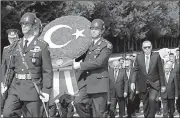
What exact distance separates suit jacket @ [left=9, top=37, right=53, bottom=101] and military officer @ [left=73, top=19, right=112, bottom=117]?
1.41 metres

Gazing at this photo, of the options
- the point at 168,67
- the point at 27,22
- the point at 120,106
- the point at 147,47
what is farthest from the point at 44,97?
the point at 168,67

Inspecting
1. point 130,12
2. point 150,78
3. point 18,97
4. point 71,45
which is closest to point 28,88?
point 18,97

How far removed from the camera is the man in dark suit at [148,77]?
31.5 feet

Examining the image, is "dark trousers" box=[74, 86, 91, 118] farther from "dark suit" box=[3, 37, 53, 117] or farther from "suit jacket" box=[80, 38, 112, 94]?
"dark suit" box=[3, 37, 53, 117]

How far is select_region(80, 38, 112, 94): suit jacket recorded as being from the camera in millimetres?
7805

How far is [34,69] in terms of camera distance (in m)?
6.34

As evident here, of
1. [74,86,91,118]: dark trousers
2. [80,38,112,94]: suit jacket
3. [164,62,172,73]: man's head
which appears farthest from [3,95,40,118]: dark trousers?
[164,62,172,73]: man's head

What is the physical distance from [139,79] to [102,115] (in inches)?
90.7

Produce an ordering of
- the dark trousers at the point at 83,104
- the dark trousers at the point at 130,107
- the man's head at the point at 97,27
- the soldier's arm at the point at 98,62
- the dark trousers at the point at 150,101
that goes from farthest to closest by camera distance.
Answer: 1. the dark trousers at the point at 130,107
2. the dark trousers at the point at 150,101
3. the dark trousers at the point at 83,104
4. the man's head at the point at 97,27
5. the soldier's arm at the point at 98,62

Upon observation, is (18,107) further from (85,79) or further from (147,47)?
(147,47)

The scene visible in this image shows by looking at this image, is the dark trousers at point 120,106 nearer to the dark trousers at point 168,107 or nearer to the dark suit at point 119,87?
the dark suit at point 119,87

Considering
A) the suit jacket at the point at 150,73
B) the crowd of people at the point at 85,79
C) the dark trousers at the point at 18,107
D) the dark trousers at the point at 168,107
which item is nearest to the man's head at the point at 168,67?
the crowd of people at the point at 85,79

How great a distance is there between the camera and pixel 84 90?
8203mm

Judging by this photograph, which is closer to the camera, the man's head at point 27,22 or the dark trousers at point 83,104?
the man's head at point 27,22
